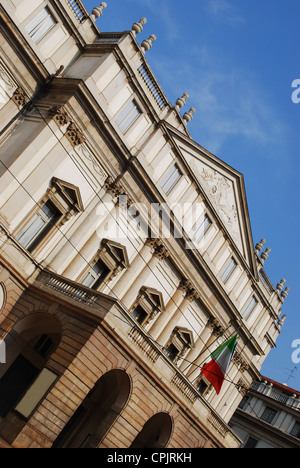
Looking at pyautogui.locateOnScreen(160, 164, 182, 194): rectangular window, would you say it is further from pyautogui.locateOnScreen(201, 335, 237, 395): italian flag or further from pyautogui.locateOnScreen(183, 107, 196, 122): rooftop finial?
pyautogui.locateOnScreen(201, 335, 237, 395): italian flag

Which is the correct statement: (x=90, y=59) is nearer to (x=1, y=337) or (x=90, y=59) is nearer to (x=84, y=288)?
(x=84, y=288)

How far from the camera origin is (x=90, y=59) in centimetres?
2498

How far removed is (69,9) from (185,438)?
2272 centimetres

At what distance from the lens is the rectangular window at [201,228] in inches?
1144

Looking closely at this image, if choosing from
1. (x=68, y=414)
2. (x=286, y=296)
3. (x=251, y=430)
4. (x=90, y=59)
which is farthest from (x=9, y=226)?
(x=251, y=430)

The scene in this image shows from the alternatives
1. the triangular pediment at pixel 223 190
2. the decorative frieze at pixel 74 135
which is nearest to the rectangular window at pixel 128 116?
the decorative frieze at pixel 74 135

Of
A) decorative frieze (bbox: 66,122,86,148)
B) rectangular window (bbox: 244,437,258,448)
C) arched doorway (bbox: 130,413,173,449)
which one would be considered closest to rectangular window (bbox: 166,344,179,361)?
arched doorway (bbox: 130,413,173,449)

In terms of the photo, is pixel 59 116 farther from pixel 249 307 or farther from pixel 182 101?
pixel 249 307

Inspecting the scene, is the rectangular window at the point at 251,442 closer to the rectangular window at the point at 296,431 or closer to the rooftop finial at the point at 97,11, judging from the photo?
the rectangular window at the point at 296,431

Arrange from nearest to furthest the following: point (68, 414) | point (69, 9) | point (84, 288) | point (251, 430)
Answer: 1. point (68, 414)
2. point (84, 288)
3. point (69, 9)
4. point (251, 430)

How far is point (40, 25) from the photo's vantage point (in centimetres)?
2327

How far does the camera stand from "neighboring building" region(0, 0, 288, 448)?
19.1m

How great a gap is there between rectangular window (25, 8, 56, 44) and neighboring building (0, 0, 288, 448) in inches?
3.0

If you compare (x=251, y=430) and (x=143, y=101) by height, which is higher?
(x=143, y=101)
